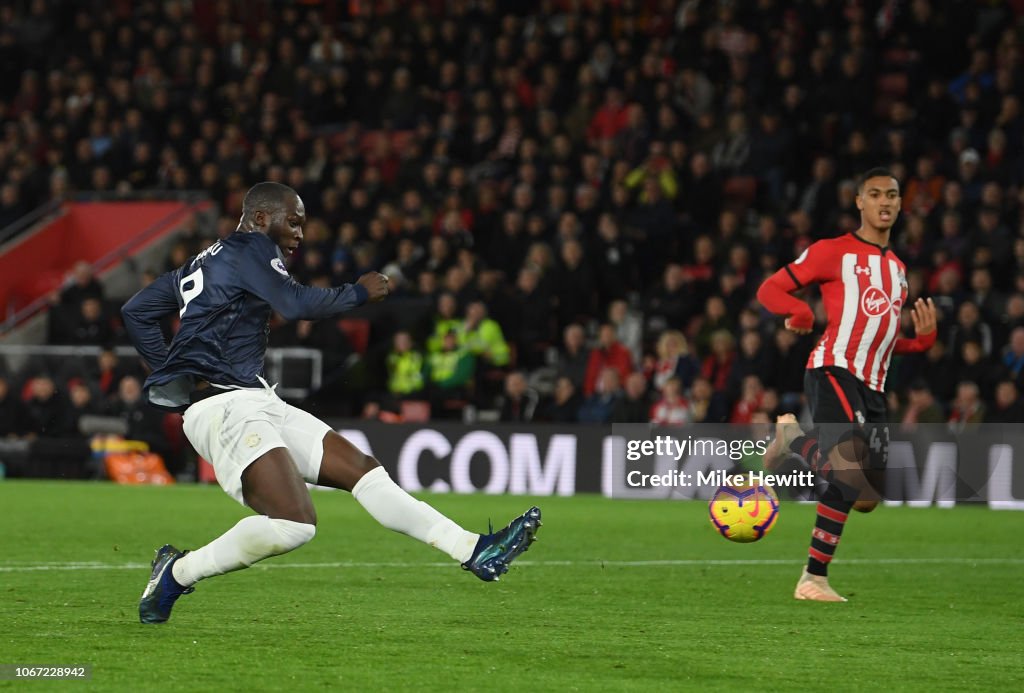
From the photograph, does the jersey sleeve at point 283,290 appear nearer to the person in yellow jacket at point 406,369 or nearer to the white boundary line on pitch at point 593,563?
the white boundary line on pitch at point 593,563

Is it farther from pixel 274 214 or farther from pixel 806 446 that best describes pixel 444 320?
pixel 274 214

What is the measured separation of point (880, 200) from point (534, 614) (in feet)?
9.72

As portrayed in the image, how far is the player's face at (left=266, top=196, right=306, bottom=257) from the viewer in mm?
7152

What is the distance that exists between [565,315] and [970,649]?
12.8 m

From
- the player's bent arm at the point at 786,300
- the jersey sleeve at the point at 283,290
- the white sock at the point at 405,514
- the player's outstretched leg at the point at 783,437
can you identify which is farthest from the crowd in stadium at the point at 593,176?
the jersey sleeve at the point at 283,290

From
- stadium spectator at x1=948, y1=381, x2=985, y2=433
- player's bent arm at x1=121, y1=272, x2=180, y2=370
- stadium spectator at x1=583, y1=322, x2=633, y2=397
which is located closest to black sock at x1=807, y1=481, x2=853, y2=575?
player's bent arm at x1=121, y1=272, x2=180, y2=370

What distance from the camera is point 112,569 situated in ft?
31.9

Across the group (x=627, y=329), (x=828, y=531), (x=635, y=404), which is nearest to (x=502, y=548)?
(x=828, y=531)

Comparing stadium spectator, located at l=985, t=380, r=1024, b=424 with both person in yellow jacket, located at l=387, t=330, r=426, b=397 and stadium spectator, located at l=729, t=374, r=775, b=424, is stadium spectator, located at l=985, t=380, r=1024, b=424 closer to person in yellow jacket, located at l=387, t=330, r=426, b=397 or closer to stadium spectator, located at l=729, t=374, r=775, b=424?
stadium spectator, located at l=729, t=374, r=775, b=424

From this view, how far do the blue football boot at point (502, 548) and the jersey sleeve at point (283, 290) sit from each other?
3.71 feet

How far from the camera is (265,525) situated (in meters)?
6.85

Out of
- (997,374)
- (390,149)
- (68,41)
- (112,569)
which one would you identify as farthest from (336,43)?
Result: (112,569)

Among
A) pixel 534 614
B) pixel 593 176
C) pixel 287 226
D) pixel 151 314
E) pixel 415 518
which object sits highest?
pixel 287 226

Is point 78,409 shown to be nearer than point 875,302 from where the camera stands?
No
